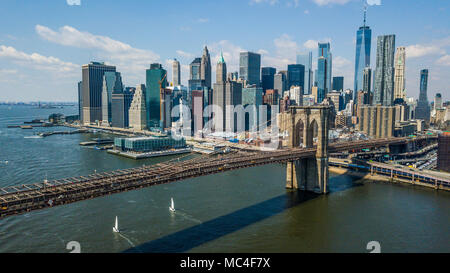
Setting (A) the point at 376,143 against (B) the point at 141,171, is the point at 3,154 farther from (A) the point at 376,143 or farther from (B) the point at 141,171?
(A) the point at 376,143

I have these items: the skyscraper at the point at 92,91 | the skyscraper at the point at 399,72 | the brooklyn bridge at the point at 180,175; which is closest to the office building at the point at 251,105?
the brooklyn bridge at the point at 180,175

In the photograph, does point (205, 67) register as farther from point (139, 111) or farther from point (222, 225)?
point (222, 225)

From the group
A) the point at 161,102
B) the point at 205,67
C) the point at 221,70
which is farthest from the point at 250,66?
the point at 161,102

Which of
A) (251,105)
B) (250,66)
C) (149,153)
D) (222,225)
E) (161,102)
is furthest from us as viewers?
(250,66)

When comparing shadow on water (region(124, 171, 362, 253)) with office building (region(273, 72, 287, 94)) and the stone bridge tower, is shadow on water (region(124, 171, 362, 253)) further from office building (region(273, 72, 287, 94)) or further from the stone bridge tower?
office building (region(273, 72, 287, 94))

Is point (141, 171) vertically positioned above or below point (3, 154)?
above

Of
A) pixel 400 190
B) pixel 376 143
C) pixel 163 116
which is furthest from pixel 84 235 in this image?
pixel 163 116
